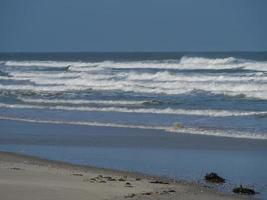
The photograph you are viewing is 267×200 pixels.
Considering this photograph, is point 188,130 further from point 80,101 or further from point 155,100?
point 80,101

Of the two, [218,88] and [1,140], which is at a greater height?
[218,88]

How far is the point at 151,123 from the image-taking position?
54.6 feet

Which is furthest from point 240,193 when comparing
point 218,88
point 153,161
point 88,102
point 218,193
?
point 218,88

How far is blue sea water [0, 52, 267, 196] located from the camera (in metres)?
11.0

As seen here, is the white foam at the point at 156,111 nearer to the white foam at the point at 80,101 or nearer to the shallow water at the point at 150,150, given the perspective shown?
the white foam at the point at 80,101

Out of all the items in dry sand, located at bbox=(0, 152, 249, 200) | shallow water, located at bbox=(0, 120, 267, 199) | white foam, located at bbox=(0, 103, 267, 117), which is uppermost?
white foam, located at bbox=(0, 103, 267, 117)

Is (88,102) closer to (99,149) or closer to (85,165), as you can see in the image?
(99,149)

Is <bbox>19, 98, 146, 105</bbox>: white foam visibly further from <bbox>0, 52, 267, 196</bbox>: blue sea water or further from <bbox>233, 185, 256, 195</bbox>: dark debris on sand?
<bbox>233, 185, 256, 195</bbox>: dark debris on sand

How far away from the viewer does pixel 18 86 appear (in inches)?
1352

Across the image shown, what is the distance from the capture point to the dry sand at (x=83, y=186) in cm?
774

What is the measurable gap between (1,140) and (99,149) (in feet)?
8.48

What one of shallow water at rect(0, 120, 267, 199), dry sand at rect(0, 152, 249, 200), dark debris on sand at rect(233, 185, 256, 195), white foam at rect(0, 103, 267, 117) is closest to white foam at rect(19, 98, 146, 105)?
white foam at rect(0, 103, 267, 117)

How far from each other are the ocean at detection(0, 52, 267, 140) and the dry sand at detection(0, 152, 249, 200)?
5.06 m

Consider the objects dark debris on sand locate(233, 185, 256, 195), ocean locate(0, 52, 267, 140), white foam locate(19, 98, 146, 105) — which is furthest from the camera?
white foam locate(19, 98, 146, 105)
